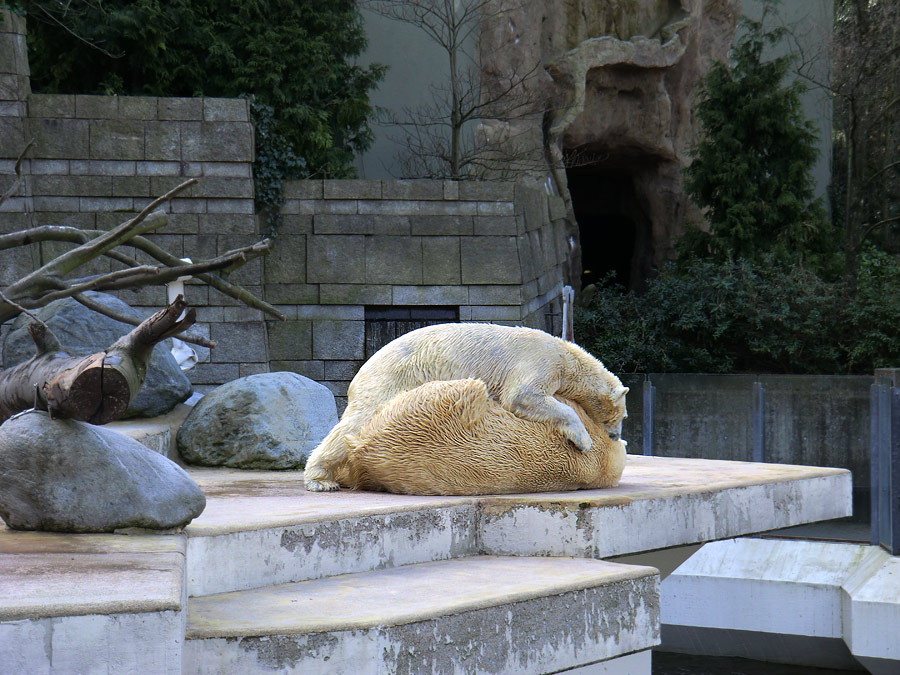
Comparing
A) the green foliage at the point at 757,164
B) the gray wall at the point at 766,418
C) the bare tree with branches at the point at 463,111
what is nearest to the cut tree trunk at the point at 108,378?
the gray wall at the point at 766,418

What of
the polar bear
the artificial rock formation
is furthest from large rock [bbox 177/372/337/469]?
the artificial rock formation

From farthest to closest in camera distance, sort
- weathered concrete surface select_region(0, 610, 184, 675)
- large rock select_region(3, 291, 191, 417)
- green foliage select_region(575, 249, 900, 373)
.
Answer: green foliage select_region(575, 249, 900, 373) < large rock select_region(3, 291, 191, 417) < weathered concrete surface select_region(0, 610, 184, 675)

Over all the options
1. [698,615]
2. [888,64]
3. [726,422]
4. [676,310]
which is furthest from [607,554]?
[888,64]

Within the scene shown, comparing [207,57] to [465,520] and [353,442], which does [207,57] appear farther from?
[465,520]

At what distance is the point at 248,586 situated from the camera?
9.49 ft

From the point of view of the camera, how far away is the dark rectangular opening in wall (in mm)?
9977

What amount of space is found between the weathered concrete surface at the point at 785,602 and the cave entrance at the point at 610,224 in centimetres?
1073

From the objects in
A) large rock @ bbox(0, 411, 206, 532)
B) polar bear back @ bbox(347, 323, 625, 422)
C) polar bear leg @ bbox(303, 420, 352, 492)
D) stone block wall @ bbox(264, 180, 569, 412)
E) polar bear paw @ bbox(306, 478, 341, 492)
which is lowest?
polar bear paw @ bbox(306, 478, 341, 492)

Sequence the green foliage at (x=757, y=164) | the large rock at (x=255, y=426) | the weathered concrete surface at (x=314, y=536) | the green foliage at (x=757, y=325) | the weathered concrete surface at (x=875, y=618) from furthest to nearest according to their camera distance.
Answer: the green foliage at (x=757, y=164), the green foliage at (x=757, y=325), the weathered concrete surface at (x=875, y=618), the large rock at (x=255, y=426), the weathered concrete surface at (x=314, y=536)

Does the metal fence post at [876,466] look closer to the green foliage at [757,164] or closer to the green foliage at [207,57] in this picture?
the green foliage at [207,57]

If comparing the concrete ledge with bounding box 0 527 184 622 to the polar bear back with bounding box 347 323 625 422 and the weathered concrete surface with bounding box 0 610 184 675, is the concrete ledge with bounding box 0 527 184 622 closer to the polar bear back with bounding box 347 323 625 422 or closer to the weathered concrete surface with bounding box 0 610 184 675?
the weathered concrete surface with bounding box 0 610 184 675

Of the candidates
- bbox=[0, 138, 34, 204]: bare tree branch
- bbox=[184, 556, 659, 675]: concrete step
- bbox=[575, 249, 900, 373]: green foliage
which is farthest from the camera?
bbox=[575, 249, 900, 373]: green foliage

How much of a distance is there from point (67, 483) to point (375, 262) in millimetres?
7425

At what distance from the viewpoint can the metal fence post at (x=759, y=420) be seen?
7.97 meters
